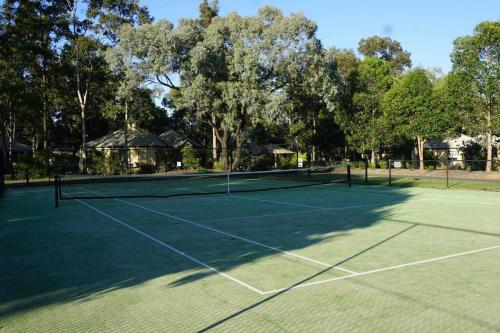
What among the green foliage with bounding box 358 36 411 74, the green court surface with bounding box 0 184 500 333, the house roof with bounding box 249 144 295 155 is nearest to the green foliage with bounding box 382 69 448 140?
the house roof with bounding box 249 144 295 155

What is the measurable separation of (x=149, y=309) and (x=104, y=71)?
3985 cm

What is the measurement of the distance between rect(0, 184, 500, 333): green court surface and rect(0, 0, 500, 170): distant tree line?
20.4 meters

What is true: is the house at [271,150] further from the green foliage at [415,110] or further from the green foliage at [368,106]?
the green foliage at [415,110]

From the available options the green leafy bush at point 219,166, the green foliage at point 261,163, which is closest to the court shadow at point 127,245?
the green leafy bush at point 219,166

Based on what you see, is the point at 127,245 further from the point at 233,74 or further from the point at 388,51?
the point at 388,51

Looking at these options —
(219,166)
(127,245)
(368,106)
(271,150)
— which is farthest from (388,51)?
(127,245)

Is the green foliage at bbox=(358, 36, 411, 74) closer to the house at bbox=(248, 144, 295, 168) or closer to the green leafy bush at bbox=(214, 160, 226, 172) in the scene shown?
the house at bbox=(248, 144, 295, 168)

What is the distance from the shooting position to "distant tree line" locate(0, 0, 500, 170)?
3189 cm

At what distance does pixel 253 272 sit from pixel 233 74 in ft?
106

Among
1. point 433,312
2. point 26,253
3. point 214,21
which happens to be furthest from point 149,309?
point 214,21

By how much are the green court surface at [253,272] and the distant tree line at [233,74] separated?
66.8 ft

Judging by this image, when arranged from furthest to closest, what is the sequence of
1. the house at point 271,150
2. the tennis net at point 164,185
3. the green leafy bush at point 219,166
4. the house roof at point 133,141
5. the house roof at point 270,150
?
the house roof at point 270,150, the house at point 271,150, the house roof at point 133,141, the green leafy bush at point 219,166, the tennis net at point 164,185

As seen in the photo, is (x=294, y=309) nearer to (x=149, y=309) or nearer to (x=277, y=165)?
(x=149, y=309)

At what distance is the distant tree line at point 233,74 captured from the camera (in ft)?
105
